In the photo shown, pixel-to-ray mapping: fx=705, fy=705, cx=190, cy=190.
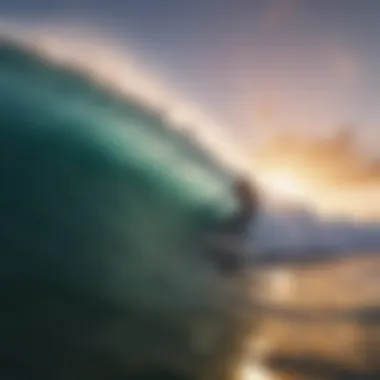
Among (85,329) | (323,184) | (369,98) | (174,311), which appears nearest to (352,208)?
(323,184)

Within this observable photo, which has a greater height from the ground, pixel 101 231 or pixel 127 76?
pixel 127 76

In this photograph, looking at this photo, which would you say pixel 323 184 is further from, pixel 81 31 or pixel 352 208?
pixel 81 31

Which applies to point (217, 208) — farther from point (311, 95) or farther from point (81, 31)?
point (81, 31)

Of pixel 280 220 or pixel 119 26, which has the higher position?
pixel 119 26

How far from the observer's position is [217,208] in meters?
1.15

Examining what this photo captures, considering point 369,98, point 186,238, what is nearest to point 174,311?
point 186,238

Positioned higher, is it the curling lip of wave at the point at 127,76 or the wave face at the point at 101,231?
the curling lip of wave at the point at 127,76

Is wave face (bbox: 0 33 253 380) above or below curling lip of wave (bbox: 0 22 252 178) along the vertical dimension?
below

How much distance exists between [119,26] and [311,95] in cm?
34

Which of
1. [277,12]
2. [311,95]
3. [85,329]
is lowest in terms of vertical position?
[85,329]

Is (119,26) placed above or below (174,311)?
above

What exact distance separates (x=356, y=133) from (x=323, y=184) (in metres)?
0.10

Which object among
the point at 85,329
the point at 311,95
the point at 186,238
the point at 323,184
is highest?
the point at 311,95

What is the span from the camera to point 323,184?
117 centimetres
